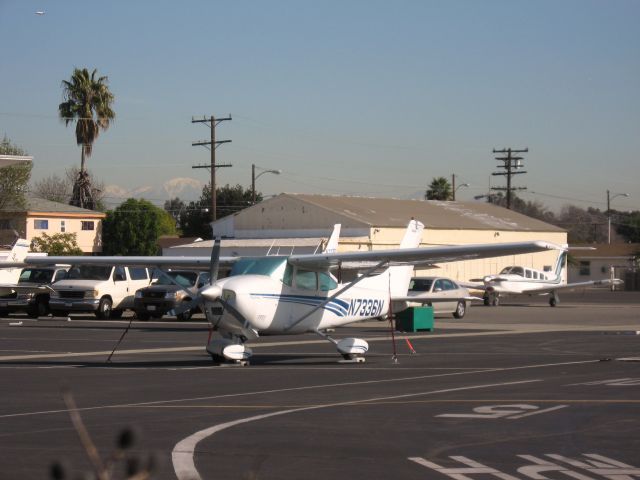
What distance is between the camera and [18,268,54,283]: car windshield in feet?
126

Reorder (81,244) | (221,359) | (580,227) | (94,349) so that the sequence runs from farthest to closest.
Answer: (580,227), (81,244), (94,349), (221,359)

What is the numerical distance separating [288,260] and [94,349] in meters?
5.95

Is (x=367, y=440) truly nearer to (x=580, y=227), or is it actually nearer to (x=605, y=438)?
(x=605, y=438)

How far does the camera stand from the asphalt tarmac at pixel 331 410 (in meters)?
8.54

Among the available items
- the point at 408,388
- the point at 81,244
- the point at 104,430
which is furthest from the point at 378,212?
the point at 104,430

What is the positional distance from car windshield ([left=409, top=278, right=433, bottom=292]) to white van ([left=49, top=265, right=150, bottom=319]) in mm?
10026

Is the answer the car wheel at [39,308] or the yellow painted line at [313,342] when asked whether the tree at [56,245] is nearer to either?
the car wheel at [39,308]

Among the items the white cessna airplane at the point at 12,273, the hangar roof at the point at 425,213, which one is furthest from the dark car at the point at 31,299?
the hangar roof at the point at 425,213

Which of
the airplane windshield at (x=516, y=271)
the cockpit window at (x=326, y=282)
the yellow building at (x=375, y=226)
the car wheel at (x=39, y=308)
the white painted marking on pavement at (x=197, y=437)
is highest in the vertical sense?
the yellow building at (x=375, y=226)

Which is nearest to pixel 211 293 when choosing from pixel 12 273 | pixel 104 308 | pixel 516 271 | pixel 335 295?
pixel 335 295

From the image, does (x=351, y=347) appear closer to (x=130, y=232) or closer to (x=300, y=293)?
(x=300, y=293)

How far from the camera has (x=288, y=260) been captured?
65.5 feet

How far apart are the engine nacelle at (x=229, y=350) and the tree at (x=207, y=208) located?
85.6 metres

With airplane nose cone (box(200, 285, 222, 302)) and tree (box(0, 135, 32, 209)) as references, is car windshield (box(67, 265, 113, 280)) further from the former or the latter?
tree (box(0, 135, 32, 209))
